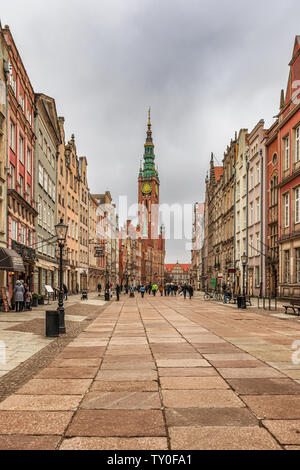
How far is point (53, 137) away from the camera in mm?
44531

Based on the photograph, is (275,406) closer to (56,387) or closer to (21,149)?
(56,387)

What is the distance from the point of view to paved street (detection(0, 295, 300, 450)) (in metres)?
4.62

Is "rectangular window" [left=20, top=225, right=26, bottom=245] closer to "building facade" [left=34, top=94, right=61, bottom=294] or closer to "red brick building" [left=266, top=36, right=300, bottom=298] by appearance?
"building facade" [left=34, top=94, right=61, bottom=294]

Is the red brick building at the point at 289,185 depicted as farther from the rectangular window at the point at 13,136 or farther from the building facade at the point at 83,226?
the building facade at the point at 83,226

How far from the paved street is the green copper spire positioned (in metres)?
157

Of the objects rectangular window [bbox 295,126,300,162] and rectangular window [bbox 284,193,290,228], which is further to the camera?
rectangular window [bbox 284,193,290,228]

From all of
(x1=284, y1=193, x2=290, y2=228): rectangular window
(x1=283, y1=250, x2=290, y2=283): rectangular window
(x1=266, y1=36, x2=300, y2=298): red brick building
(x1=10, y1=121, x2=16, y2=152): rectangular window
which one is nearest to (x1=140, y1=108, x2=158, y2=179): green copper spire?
(x1=266, y1=36, x2=300, y2=298): red brick building

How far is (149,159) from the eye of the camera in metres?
168

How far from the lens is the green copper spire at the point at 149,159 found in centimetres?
16538

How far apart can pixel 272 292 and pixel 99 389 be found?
112ft

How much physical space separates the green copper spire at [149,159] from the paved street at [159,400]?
514 ft

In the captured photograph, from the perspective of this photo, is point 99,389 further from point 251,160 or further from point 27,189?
point 251,160
